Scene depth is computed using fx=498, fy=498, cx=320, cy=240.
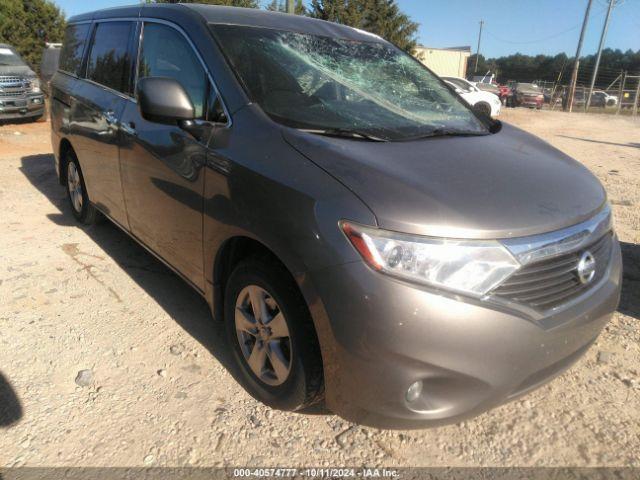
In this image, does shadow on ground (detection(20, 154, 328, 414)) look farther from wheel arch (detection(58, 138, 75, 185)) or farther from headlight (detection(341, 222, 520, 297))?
headlight (detection(341, 222, 520, 297))

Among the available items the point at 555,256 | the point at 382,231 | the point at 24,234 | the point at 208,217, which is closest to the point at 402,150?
the point at 382,231

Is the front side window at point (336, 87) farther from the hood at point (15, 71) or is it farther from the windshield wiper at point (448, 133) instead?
the hood at point (15, 71)

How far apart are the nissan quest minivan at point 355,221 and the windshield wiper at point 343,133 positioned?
0.02 meters

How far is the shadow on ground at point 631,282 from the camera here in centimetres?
337

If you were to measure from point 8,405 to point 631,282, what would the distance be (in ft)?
13.4

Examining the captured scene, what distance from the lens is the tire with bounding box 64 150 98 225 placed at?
438cm

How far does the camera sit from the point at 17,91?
11.0 meters

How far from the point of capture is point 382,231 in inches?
68.2

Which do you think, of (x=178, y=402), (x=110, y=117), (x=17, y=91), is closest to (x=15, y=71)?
(x=17, y=91)

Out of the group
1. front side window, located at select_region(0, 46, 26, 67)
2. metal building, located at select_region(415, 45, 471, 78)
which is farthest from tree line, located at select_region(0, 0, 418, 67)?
metal building, located at select_region(415, 45, 471, 78)

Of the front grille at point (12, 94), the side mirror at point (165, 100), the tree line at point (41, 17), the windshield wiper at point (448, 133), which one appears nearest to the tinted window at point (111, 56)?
the side mirror at point (165, 100)

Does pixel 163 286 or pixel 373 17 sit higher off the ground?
pixel 373 17

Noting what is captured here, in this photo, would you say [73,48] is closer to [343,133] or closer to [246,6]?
[343,133]

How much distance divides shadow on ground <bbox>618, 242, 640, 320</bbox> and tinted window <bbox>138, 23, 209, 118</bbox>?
3.03m
